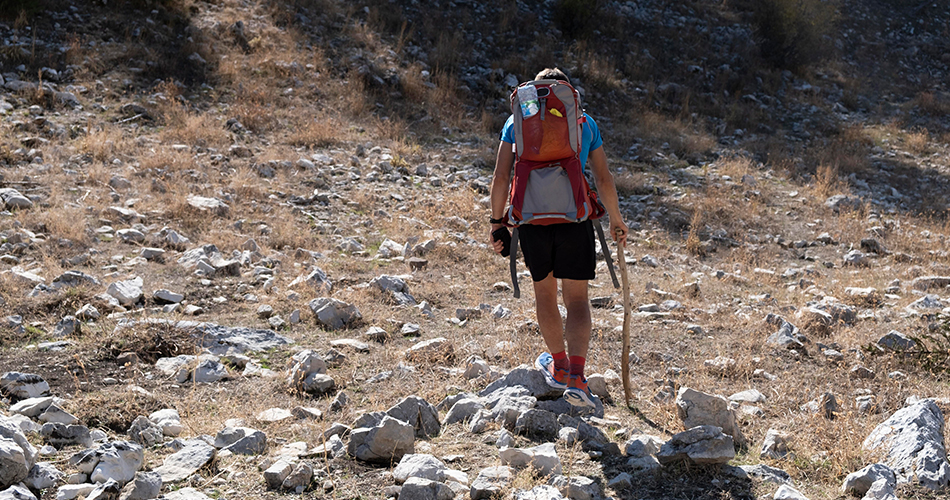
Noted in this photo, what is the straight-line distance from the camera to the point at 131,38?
11281 millimetres

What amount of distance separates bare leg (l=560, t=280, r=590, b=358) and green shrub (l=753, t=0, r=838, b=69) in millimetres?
14185

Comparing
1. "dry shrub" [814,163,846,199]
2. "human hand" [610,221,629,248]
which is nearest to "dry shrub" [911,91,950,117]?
"dry shrub" [814,163,846,199]

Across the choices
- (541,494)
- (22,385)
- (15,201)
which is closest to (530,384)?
(541,494)

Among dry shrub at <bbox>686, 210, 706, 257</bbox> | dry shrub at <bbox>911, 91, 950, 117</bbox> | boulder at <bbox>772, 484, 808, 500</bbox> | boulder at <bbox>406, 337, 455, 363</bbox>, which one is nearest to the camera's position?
boulder at <bbox>772, 484, 808, 500</bbox>

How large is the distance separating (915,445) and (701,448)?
91 centimetres

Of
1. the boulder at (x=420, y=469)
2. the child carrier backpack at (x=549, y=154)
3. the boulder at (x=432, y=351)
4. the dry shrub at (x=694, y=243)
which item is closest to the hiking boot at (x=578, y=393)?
the child carrier backpack at (x=549, y=154)

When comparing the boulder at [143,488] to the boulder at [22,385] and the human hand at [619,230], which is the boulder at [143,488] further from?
the human hand at [619,230]

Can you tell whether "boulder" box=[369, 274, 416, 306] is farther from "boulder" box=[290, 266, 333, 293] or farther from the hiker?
the hiker

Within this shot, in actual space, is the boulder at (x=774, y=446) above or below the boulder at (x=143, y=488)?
above

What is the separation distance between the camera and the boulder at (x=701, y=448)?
292 cm

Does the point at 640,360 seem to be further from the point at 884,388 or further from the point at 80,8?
the point at 80,8

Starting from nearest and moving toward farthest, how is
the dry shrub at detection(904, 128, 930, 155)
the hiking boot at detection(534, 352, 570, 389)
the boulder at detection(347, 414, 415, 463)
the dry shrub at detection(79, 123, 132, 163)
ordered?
the boulder at detection(347, 414, 415, 463), the hiking boot at detection(534, 352, 570, 389), the dry shrub at detection(79, 123, 132, 163), the dry shrub at detection(904, 128, 930, 155)

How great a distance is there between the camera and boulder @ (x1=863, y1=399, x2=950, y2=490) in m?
2.84

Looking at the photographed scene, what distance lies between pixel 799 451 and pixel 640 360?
5.33ft
